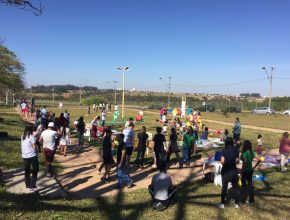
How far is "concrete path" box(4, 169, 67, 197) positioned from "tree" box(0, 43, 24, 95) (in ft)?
97.2

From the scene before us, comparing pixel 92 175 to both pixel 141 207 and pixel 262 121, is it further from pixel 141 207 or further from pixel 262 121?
pixel 262 121

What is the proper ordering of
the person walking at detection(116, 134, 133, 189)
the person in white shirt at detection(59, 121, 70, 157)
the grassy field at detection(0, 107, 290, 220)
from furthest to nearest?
the person in white shirt at detection(59, 121, 70, 157) → the person walking at detection(116, 134, 133, 189) → the grassy field at detection(0, 107, 290, 220)

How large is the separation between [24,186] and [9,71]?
38.0 meters

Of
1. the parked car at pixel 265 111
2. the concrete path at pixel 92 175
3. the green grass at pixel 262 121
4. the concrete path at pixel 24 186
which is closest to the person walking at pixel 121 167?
the concrete path at pixel 92 175

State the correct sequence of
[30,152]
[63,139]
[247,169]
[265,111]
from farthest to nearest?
[265,111] < [63,139] < [247,169] < [30,152]

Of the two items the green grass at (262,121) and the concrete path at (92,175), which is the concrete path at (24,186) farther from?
the green grass at (262,121)

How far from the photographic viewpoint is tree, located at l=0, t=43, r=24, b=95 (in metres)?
39.6

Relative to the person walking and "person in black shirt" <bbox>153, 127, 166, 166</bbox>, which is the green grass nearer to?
"person in black shirt" <bbox>153, 127, 166, 166</bbox>

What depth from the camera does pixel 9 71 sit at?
44344 millimetres

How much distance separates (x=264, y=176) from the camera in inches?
505

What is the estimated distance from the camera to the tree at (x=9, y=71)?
130 feet

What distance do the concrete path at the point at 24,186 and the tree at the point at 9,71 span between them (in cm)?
2963

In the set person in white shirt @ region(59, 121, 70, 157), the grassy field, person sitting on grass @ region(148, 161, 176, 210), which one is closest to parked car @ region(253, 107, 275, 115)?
person in white shirt @ region(59, 121, 70, 157)

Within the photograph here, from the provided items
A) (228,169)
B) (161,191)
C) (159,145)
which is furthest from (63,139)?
(228,169)
